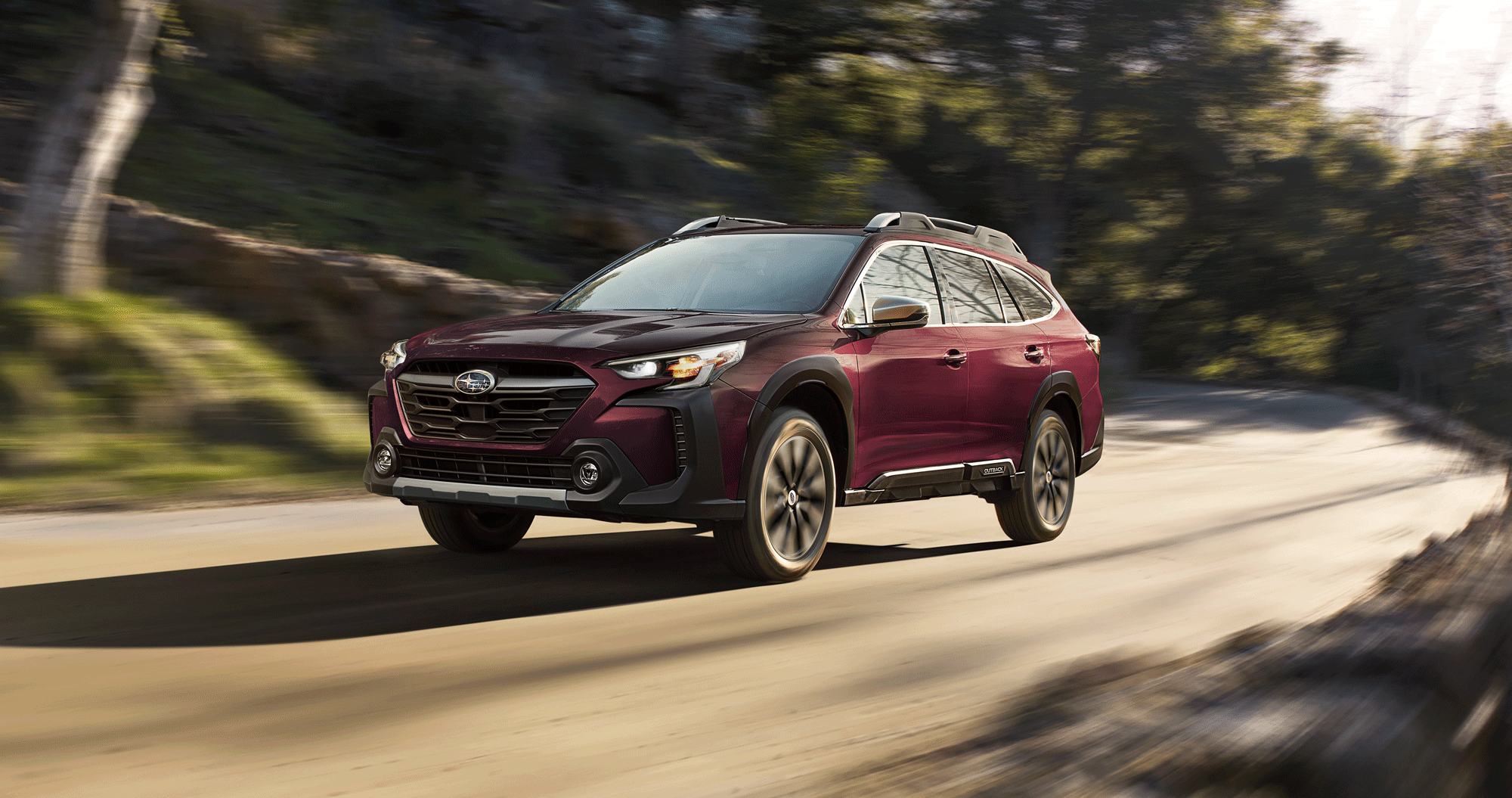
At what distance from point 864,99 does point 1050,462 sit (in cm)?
1838

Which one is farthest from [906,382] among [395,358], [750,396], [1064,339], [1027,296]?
[395,358]

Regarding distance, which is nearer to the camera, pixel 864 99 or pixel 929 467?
pixel 929 467

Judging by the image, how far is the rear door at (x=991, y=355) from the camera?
8070 millimetres

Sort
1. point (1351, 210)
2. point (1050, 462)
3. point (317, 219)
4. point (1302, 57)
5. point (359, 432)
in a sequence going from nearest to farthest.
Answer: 1. point (1050, 462)
2. point (359, 432)
3. point (317, 219)
4. point (1302, 57)
5. point (1351, 210)

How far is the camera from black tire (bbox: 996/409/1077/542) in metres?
8.57

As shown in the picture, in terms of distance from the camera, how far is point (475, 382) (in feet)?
20.8

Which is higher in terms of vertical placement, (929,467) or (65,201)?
(65,201)

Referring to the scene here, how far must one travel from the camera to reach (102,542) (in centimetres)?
768

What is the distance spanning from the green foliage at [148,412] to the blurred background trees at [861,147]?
344cm

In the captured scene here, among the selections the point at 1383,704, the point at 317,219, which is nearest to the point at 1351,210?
the point at 317,219

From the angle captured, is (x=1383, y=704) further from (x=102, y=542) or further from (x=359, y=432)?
(x=359, y=432)

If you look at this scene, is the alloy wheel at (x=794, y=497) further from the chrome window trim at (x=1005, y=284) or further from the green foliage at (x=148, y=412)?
the green foliage at (x=148, y=412)

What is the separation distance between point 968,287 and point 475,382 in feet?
10.7

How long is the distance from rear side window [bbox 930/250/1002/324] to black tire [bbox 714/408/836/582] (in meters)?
1.62
